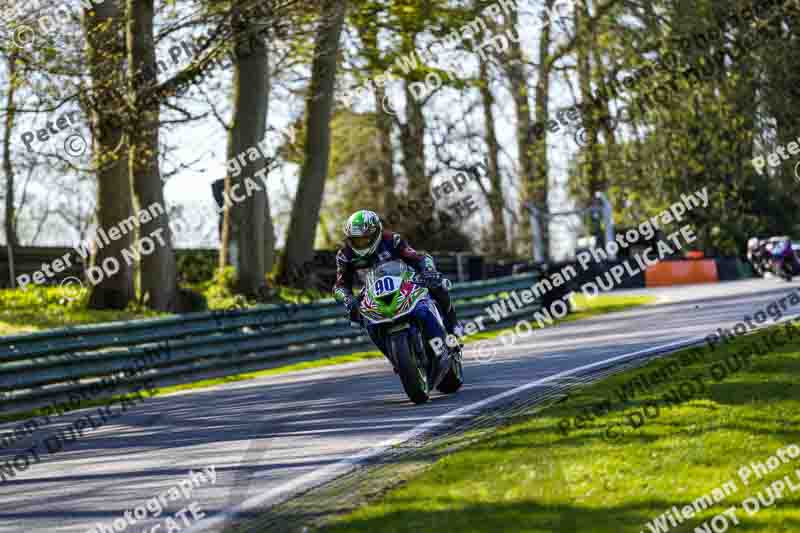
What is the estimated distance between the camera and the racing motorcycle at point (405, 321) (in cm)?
1027

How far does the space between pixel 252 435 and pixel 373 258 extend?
2.10 m

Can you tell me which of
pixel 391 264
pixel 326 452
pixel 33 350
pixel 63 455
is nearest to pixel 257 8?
pixel 33 350

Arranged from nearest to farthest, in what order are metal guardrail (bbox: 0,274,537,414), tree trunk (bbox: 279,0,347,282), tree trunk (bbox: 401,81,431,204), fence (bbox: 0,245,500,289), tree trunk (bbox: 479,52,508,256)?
metal guardrail (bbox: 0,274,537,414)
tree trunk (bbox: 279,0,347,282)
fence (bbox: 0,245,500,289)
tree trunk (bbox: 401,81,431,204)
tree trunk (bbox: 479,52,508,256)

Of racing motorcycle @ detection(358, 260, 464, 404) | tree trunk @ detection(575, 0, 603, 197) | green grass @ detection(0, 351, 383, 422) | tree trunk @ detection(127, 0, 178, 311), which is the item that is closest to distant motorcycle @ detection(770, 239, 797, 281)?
tree trunk @ detection(575, 0, 603, 197)

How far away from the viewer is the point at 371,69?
2662 cm

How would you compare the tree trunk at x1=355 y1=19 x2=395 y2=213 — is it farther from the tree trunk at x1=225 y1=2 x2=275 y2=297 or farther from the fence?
the tree trunk at x1=225 y1=2 x2=275 y2=297

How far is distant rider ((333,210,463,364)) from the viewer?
10586mm

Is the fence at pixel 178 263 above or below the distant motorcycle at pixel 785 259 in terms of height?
above

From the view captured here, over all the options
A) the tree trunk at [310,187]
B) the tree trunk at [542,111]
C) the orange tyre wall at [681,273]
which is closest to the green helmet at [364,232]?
the tree trunk at [310,187]

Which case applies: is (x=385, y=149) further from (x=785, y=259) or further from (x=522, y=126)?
(x=785, y=259)

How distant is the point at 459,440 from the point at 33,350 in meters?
7.97

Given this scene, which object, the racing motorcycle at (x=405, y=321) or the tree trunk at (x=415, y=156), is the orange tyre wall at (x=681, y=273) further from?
the racing motorcycle at (x=405, y=321)

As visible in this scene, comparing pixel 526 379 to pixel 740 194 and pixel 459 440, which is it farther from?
pixel 740 194

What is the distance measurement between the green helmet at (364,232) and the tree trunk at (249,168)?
1331 cm
